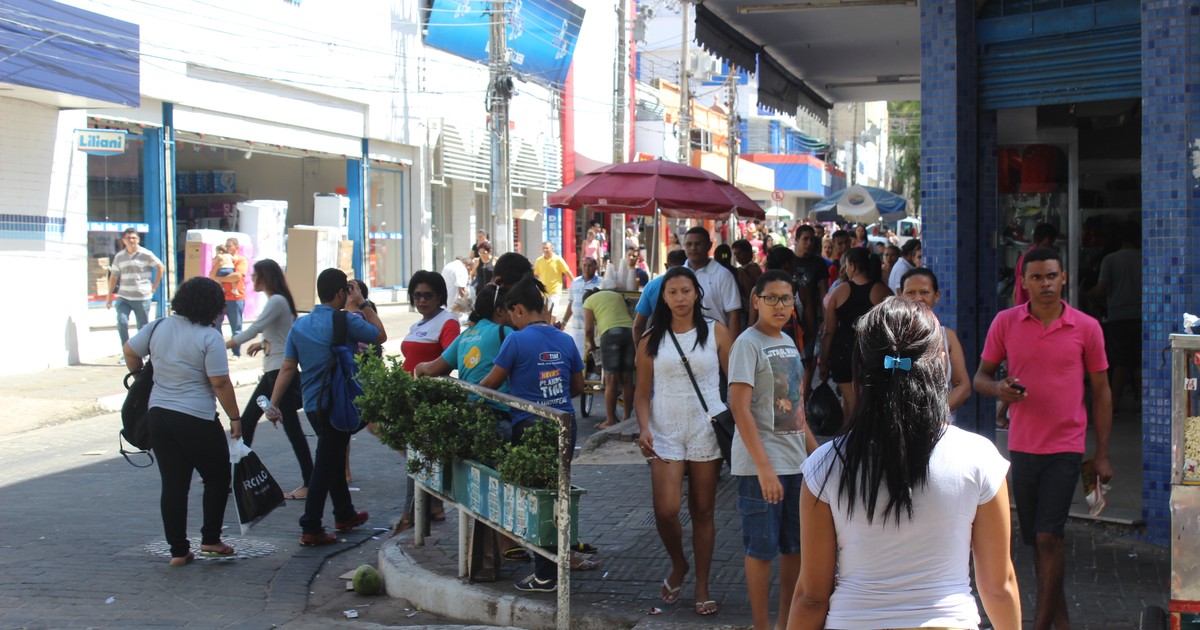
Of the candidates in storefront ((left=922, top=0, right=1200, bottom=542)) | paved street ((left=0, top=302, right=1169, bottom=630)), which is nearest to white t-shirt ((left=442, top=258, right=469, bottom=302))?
paved street ((left=0, top=302, right=1169, bottom=630))

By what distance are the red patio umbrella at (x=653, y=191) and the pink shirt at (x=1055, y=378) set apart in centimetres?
675

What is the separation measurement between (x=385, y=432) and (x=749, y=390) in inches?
95.0

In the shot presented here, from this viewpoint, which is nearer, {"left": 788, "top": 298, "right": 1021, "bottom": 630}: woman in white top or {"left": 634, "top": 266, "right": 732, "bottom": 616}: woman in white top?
{"left": 788, "top": 298, "right": 1021, "bottom": 630}: woman in white top

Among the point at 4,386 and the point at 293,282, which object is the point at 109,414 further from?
the point at 293,282

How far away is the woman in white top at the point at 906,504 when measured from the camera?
273cm

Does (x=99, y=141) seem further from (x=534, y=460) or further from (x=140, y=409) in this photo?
(x=534, y=460)

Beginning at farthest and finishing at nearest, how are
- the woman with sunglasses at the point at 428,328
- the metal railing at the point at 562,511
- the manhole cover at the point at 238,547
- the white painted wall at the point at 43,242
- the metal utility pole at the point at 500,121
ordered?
the metal utility pole at the point at 500,121 < the white painted wall at the point at 43,242 < the woman with sunglasses at the point at 428,328 < the manhole cover at the point at 238,547 < the metal railing at the point at 562,511

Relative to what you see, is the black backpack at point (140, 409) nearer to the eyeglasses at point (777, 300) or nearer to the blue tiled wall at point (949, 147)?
the eyeglasses at point (777, 300)

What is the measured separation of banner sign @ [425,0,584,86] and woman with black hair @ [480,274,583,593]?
57.1ft

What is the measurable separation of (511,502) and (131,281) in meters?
11.3

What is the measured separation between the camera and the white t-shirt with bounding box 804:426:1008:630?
2.74m

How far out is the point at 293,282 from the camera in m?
20.2

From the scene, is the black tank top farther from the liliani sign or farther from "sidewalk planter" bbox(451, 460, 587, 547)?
the liliani sign

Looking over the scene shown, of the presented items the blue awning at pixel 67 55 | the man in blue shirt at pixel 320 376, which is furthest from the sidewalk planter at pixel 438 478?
the blue awning at pixel 67 55
